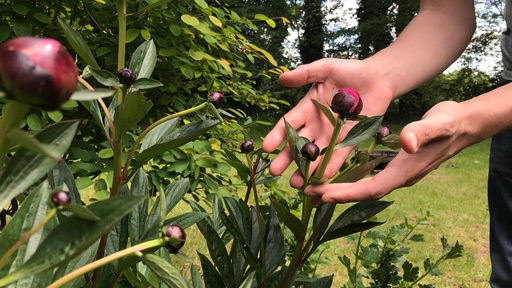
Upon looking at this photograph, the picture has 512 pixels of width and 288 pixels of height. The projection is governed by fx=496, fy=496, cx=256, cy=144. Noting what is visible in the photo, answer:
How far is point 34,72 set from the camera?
24 centimetres

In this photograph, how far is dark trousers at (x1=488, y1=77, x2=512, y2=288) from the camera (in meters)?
1.30

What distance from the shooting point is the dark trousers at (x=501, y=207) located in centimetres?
130

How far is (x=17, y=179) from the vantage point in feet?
1.04

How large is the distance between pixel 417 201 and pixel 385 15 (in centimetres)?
1038

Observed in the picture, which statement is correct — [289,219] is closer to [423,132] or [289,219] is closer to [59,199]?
[423,132]

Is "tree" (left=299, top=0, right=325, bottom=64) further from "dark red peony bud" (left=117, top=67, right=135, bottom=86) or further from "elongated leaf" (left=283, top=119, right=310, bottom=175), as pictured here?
"dark red peony bud" (left=117, top=67, right=135, bottom=86)

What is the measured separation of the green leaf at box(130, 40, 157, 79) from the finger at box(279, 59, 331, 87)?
0.35 meters

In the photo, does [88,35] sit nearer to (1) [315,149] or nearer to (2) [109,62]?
(2) [109,62]

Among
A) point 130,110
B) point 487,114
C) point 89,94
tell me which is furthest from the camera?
point 487,114

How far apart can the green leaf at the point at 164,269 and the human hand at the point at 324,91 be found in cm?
51

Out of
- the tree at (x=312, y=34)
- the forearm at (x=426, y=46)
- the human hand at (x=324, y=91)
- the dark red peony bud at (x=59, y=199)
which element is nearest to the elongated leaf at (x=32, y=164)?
the dark red peony bud at (x=59, y=199)

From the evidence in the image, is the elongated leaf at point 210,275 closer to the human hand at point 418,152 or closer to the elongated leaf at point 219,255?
the elongated leaf at point 219,255

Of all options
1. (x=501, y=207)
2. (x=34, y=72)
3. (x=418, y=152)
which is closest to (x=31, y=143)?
(x=34, y=72)

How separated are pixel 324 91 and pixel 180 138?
55 cm
